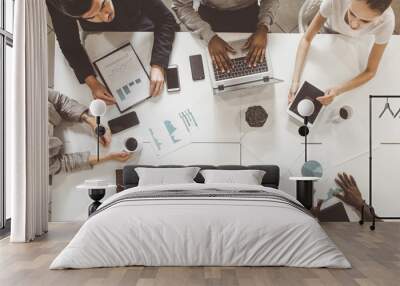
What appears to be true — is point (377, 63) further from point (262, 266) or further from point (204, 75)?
point (262, 266)

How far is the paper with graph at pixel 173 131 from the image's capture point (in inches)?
277

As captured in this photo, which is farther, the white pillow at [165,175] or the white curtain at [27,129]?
the white pillow at [165,175]

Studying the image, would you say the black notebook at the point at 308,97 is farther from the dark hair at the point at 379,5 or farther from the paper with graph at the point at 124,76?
the paper with graph at the point at 124,76

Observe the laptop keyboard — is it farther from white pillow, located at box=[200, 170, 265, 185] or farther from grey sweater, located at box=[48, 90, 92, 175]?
grey sweater, located at box=[48, 90, 92, 175]

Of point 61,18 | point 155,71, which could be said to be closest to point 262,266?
point 155,71

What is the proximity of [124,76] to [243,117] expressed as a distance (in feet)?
5.37

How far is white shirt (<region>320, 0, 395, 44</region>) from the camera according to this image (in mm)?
6926

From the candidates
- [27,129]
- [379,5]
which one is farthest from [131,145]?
[379,5]

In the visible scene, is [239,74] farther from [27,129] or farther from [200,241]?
[200,241]

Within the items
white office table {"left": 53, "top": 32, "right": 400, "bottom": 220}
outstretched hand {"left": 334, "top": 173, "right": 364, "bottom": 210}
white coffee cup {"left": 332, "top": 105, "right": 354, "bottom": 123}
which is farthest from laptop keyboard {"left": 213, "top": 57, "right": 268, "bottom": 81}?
outstretched hand {"left": 334, "top": 173, "right": 364, "bottom": 210}

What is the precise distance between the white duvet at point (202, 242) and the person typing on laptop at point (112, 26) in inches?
117

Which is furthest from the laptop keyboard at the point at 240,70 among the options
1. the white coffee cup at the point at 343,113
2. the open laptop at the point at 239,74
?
the white coffee cup at the point at 343,113

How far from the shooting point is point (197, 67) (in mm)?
7059

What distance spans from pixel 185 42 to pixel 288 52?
4.41 feet
